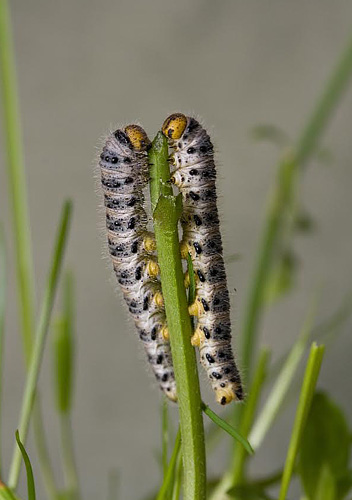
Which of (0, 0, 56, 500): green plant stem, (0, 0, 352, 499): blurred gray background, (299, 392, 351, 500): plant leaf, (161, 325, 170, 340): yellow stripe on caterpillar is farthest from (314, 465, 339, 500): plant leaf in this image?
(0, 0, 352, 499): blurred gray background

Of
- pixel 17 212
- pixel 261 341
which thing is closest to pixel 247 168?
pixel 261 341

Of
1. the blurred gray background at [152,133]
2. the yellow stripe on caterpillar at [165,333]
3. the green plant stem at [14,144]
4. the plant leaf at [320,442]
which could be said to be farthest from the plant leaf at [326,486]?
the blurred gray background at [152,133]

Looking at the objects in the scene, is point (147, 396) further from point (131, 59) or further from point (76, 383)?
point (131, 59)

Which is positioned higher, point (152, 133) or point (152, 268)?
point (152, 133)

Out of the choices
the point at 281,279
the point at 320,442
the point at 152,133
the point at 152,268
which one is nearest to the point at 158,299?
the point at 152,268

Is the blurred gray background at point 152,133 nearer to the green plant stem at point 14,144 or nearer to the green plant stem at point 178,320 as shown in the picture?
the green plant stem at point 14,144

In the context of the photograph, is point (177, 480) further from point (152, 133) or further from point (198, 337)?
point (152, 133)

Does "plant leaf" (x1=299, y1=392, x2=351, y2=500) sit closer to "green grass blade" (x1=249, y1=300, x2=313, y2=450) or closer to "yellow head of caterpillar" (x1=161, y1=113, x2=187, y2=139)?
"green grass blade" (x1=249, y1=300, x2=313, y2=450)
